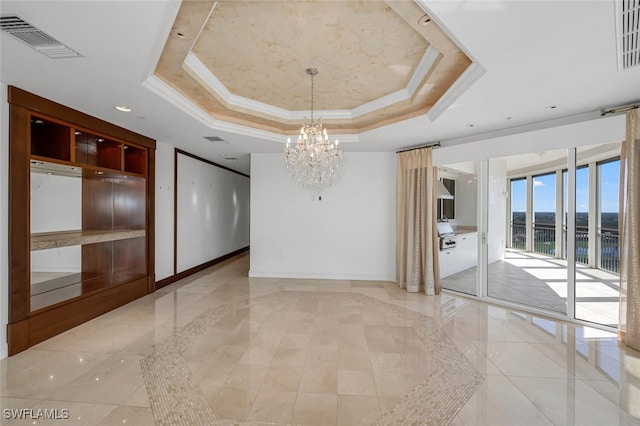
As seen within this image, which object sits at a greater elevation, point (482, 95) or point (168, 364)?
point (482, 95)

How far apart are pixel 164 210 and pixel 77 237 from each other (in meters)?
1.78

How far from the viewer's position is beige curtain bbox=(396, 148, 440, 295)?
489 centimetres

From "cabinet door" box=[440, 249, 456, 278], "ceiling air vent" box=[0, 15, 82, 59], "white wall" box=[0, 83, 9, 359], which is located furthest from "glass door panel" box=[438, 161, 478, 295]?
"white wall" box=[0, 83, 9, 359]

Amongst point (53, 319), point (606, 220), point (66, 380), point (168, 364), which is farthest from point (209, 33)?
point (606, 220)

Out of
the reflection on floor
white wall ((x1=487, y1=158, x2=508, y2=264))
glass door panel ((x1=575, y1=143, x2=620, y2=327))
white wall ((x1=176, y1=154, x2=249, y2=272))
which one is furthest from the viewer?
white wall ((x1=176, y1=154, x2=249, y2=272))

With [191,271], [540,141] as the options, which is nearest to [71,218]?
[191,271]

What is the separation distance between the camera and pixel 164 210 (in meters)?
5.30

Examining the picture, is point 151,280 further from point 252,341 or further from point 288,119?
point 288,119

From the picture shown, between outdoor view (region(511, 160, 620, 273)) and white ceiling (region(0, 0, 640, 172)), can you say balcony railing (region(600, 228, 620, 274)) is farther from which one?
white ceiling (region(0, 0, 640, 172))

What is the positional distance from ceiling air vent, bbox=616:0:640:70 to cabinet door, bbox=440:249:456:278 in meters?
3.70

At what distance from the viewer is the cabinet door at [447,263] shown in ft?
17.4

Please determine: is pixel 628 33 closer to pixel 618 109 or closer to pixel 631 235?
pixel 618 109

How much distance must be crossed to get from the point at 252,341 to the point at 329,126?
12.1ft

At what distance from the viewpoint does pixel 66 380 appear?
2.34 metres
